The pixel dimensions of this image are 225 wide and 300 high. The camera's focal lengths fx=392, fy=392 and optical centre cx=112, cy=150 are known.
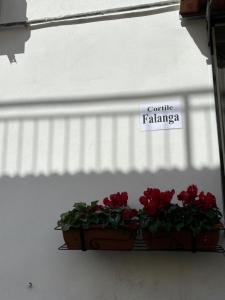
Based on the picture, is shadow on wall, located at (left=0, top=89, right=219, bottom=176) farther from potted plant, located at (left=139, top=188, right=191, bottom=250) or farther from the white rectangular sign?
potted plant, located at (left=139, top=188, right=191, bottom=250)

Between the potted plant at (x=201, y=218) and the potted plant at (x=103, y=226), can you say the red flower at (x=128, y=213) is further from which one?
the potted plant at (x=201, y=218)

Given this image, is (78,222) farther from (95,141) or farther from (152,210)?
(95,141)

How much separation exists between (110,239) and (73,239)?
0.64ft

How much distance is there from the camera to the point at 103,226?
6.50 ft

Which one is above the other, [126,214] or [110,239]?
[126,214]

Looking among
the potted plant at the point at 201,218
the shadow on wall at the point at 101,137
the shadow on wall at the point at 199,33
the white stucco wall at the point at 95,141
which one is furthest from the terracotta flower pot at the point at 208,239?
the shadow on wall at the point at 199,33

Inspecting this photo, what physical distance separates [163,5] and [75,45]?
2.04 feet

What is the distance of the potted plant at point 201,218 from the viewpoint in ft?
6.22

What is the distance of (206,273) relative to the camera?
207 centimetres

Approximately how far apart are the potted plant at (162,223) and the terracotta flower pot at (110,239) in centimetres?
9

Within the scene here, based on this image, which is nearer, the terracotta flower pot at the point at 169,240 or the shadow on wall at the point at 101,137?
the terracotta flower pot at the point at 169,240

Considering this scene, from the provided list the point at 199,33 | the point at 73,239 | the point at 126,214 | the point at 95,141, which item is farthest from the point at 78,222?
the point at 199,33

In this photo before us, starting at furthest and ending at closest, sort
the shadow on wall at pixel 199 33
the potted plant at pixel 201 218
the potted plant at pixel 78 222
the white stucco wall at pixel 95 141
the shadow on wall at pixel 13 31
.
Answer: the shadow on wall at pixel 13 31 → the shadow on wall at pixel 199 33 → the white stucco wall at pixel 95 141 → the potted plant at pixel 78 222 → the potted plant at pixel 201 218

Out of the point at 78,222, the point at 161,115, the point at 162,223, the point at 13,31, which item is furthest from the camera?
the point at 13,31
